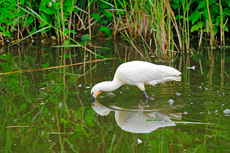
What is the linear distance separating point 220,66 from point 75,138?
4.06 meters

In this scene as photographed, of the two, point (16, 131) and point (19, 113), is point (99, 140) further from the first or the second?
point (19, 113)

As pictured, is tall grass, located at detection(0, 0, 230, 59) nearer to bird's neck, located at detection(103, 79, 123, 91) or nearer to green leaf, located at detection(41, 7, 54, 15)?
green leaf, located at detection(41, 7, 54, 15)

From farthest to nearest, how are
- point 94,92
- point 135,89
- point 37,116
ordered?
point 135,89
point 94,92
point 37,116

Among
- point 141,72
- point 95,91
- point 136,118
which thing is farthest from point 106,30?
point 136,118

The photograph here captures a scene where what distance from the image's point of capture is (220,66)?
24.1 feet

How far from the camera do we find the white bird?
19.0 ft

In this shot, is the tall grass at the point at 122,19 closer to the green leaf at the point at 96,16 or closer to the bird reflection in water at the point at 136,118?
the green leaf at the point at 96,16

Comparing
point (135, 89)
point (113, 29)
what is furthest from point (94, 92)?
point (113, 29)

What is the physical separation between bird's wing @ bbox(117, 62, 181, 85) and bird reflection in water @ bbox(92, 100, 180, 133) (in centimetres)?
61

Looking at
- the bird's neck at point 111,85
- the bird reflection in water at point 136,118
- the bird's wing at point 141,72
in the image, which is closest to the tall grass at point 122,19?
the bird's wing at point 141,72

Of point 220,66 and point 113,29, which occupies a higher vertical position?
point 113,29

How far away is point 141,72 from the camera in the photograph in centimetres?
589

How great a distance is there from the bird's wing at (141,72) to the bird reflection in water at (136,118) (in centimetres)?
61

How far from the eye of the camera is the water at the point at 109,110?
4.25m
